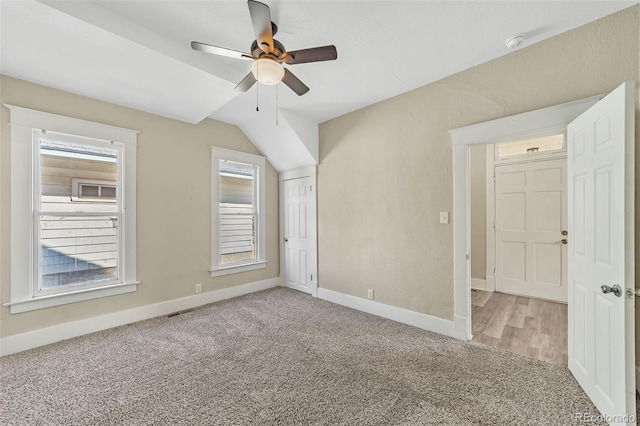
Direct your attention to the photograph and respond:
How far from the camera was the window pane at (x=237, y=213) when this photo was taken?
425 centimetres

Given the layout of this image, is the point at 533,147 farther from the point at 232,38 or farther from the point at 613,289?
the point at 232,38

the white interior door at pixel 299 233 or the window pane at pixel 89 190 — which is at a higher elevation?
the window pane at pixel 89 190

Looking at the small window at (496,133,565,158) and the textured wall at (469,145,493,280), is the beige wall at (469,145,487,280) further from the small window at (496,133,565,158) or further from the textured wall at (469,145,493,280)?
the small window at (496,133,565,158)

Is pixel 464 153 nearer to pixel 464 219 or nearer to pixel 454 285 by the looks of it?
pixel 464 219

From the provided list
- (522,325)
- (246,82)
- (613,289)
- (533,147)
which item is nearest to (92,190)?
(246,82)

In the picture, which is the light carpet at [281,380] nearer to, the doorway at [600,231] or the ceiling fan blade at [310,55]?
the doorway at [600,231]

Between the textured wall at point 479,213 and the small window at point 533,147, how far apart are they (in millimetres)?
297

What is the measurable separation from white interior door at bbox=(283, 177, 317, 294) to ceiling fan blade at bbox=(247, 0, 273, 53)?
2711 mm

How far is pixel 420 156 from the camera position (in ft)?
10.2

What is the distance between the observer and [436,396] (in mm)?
1908

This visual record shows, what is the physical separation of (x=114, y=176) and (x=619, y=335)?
474 cm

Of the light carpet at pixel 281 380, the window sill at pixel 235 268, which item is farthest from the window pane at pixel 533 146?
the window sill at pixel 235 268

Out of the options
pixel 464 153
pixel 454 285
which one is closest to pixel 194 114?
pixel 464 153

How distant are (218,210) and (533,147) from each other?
5199mm
